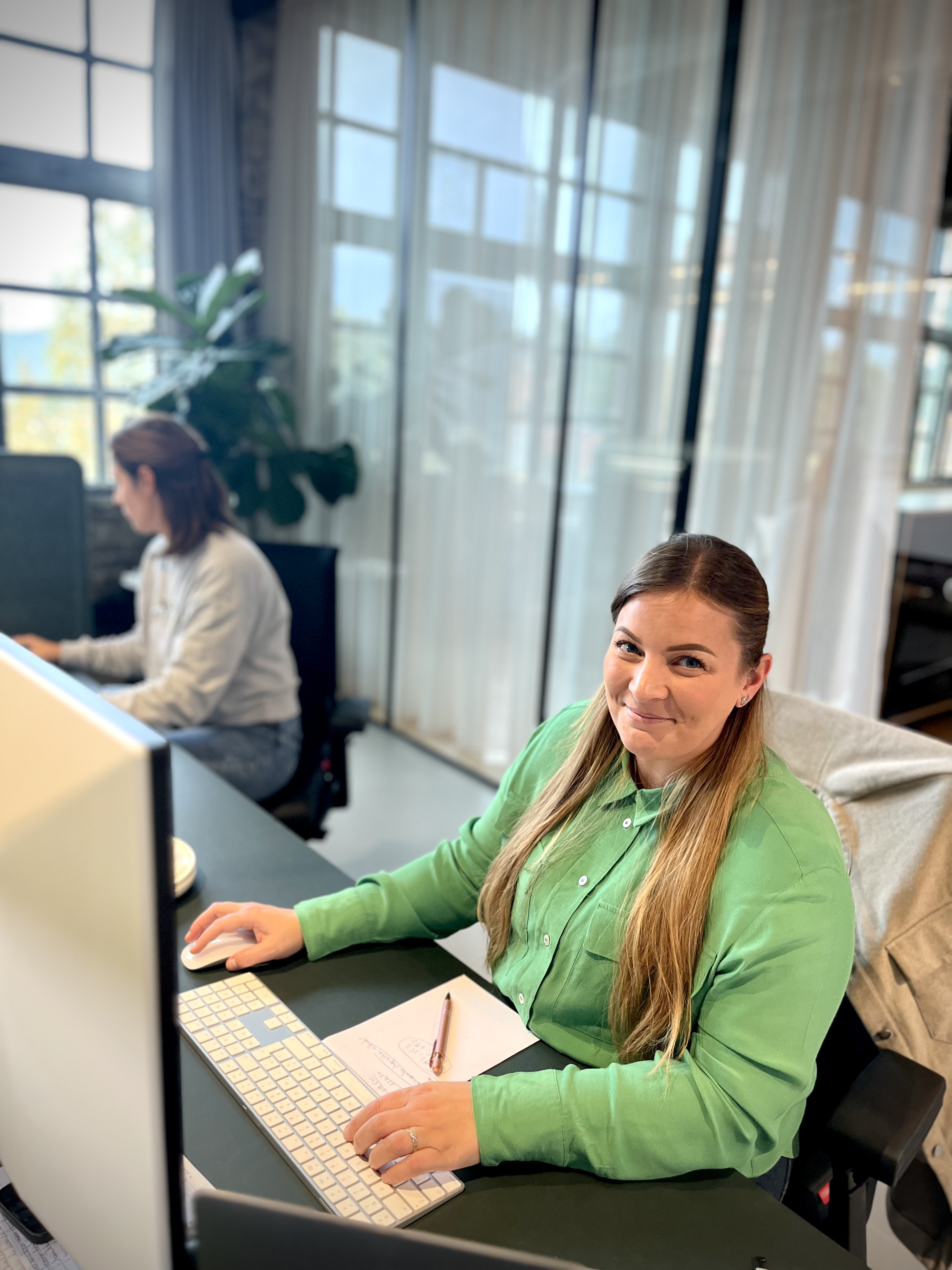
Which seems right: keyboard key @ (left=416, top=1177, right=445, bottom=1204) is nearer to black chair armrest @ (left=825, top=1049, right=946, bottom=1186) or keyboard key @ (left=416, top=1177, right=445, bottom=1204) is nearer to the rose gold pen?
the rose gold pen

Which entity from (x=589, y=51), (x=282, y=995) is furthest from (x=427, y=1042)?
(x=589, y=51)

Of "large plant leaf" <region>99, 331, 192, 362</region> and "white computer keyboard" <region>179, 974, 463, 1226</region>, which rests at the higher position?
"large plant leaf" <region>99, 331, 192, 362</region>

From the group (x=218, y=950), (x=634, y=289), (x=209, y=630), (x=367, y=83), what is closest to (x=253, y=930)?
(x=218, y=950)

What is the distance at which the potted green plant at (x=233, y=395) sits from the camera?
3531 millimetres

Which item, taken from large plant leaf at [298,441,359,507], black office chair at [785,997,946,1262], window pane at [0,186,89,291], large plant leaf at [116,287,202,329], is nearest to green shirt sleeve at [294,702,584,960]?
black office chair at [785,997,946,1262]

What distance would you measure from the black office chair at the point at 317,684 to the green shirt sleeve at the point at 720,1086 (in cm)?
131

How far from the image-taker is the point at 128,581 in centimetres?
350

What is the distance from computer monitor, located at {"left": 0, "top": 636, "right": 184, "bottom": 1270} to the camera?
0.43 metres

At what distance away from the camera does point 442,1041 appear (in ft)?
3.10

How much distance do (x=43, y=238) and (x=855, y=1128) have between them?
4283 millimetres

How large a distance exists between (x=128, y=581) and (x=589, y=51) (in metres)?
2.38

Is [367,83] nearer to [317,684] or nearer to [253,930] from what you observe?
[317,684]

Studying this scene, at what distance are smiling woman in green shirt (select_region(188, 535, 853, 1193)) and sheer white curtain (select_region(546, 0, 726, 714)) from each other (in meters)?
1.76

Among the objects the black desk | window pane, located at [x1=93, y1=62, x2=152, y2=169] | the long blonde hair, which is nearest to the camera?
the black desk
